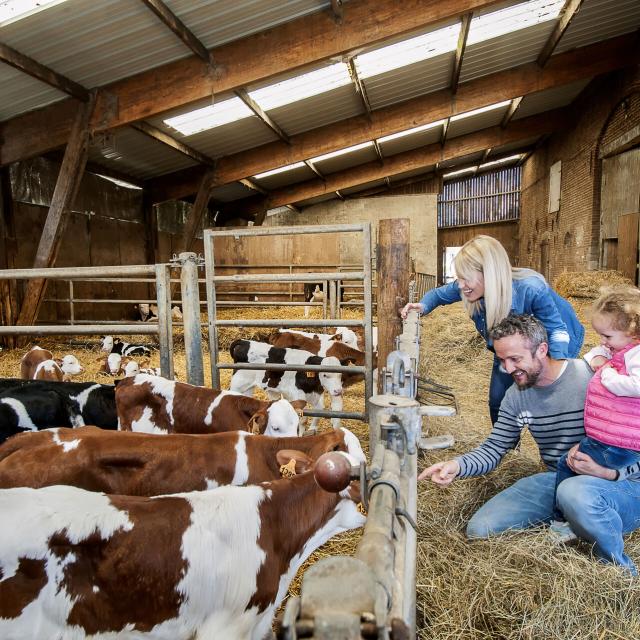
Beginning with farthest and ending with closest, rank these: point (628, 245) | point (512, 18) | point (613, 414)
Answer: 1. point (628, 245)
2. point (512, 18)
3. point (613, 414)

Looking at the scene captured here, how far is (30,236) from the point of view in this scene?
376 inches

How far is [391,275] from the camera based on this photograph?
3412 millimetres

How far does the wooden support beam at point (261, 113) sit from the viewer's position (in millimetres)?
8492

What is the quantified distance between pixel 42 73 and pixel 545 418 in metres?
7.21

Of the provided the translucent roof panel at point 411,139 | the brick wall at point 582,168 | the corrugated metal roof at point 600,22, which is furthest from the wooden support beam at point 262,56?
the translucent roof panel at point 411,139

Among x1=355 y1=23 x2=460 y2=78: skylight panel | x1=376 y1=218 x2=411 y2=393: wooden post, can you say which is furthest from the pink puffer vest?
x1=355 y1=23 x2=460 y2=78: skylight panel

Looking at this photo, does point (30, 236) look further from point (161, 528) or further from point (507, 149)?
point (507, 149)

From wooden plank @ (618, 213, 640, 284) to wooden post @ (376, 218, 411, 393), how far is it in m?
9.36

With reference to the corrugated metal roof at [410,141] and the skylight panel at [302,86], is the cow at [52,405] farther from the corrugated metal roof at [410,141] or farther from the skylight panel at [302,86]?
the corrugated metal roof at [410,141]

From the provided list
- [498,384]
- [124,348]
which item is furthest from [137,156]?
[498,384]

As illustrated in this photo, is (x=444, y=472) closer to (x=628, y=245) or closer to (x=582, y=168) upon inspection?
(x=628, y=245)

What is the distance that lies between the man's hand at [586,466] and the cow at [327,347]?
10.1ft

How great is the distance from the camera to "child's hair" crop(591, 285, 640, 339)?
2088mm

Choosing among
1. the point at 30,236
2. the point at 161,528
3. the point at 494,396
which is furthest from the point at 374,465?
the point at 30,236
